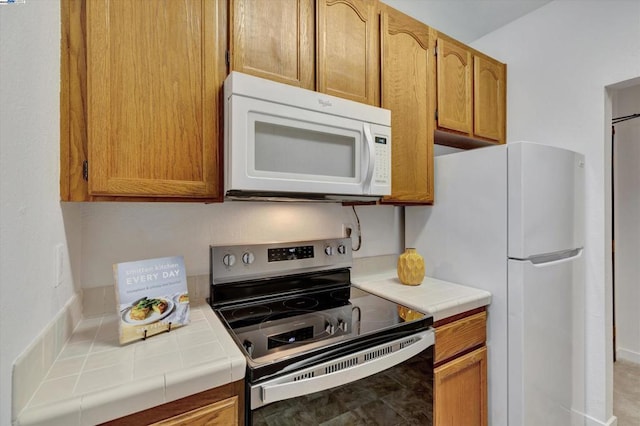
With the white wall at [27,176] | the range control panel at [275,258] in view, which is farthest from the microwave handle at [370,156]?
the white wall at [27,176]

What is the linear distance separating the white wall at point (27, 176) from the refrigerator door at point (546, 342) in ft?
5.70

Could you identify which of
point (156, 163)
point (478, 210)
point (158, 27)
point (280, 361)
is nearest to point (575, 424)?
point (478, 210)

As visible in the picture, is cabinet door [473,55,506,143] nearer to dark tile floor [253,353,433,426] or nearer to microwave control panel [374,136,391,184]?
microwave control panel [374,136,391,184]

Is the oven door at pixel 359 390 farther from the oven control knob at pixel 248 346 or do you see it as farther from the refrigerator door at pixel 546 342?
the refrigerator door at pixel 546 342

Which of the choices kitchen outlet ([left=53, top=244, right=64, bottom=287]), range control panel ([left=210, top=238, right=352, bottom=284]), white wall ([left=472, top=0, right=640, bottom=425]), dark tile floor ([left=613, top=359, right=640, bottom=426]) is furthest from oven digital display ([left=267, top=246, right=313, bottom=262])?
dark tile floor ([left=613, top=359, right=640, bottom=426])

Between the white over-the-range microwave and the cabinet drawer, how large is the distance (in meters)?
0.67

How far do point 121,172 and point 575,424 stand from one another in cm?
259

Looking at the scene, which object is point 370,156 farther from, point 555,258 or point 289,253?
point 555,258

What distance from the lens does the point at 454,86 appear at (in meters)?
1.80

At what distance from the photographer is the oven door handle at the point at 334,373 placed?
833mm

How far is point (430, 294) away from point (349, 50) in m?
1.24

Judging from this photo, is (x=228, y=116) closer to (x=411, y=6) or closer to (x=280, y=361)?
(x=280, y=361)

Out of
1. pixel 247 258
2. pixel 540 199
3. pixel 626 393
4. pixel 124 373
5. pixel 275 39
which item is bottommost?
pixel 626 393

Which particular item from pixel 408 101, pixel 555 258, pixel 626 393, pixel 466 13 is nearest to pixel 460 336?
pixel 555 258
